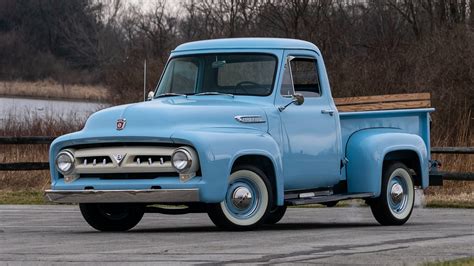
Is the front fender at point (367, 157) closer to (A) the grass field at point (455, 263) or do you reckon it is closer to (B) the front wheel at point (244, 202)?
(B) the front wheel at point (244, 202)

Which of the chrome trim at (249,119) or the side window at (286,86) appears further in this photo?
the side window at (286,86)

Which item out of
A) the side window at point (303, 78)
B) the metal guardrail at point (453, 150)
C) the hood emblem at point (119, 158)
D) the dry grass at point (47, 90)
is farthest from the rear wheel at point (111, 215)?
the dry grass at point (47, 90)

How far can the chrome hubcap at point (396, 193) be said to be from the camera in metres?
15.5

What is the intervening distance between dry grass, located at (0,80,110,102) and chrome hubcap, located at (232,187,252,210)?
49136 mm

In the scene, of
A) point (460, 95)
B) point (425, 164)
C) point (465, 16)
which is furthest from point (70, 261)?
point (465, 16)

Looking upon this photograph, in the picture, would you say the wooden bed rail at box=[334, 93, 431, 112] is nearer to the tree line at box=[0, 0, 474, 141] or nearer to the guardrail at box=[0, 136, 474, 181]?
the guardrail at box=[0, 136, 474, 181]

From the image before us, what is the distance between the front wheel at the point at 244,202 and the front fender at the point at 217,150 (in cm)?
21

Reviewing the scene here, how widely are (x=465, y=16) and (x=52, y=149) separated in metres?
25.3

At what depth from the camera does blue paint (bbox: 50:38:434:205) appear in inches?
517

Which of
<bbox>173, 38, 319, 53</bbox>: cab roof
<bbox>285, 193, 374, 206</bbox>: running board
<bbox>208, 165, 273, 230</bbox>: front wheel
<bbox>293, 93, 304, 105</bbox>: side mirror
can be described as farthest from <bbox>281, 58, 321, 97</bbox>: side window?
<bbox>208, 165, 273, 230</bbox>: front wheel

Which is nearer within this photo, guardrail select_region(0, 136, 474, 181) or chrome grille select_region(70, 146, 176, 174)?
chrome grille select_region(70, 146, 176, 174)

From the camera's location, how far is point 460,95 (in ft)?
97.0

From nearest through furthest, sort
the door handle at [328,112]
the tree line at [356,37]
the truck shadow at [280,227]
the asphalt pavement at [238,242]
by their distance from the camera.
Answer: the asphalt pavement at [238,242] → the truck shadow at [280,227] → the door handle at [328,112] → the tree line at [356,37]

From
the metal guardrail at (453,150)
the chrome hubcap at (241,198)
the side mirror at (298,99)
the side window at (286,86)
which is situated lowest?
the metal guardrail at (453,150)
